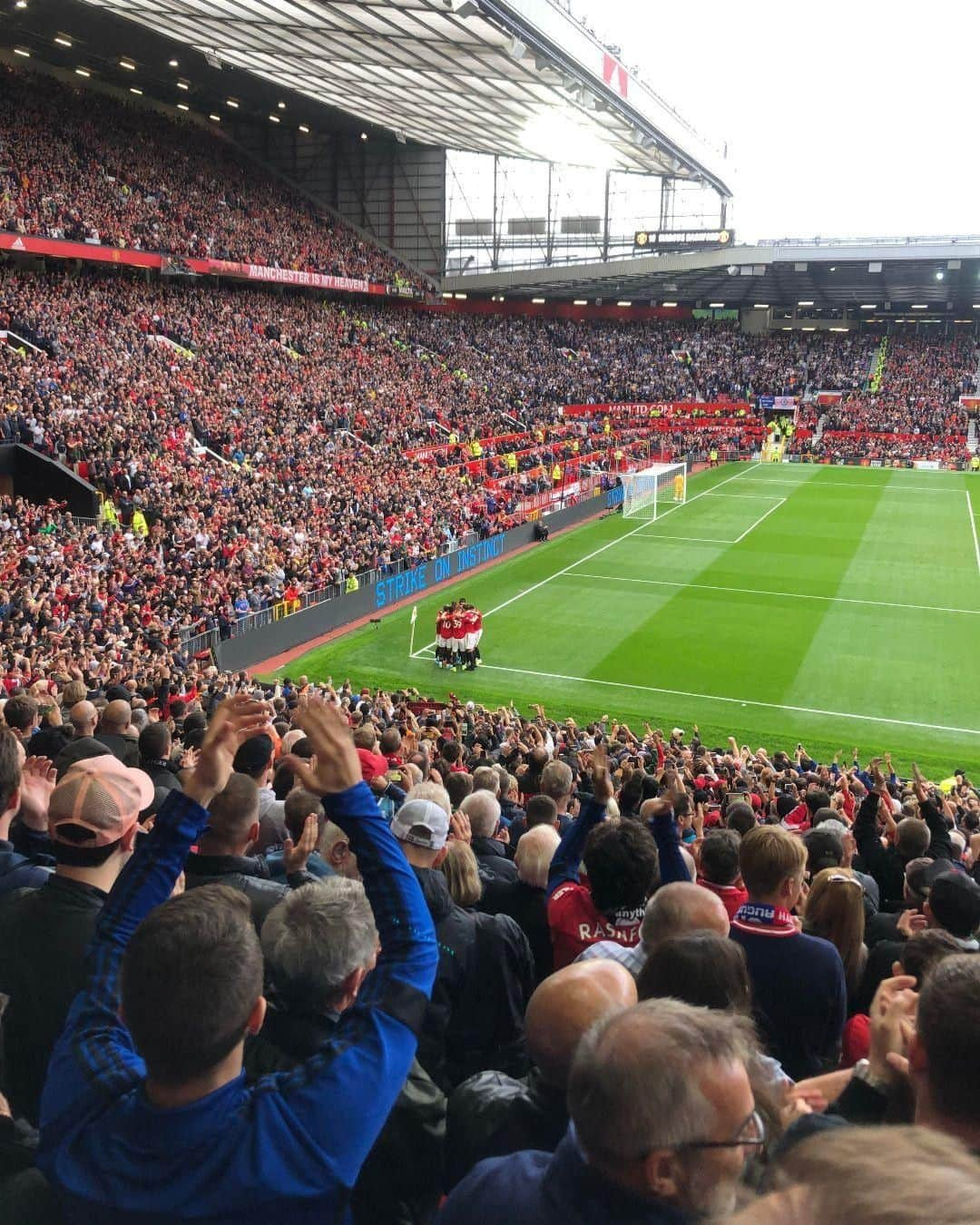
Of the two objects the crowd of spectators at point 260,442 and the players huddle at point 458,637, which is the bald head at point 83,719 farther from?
the players huddle at point 458,637

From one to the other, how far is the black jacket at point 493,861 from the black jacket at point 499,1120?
2.83 meters

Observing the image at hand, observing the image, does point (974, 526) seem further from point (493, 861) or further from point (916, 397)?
point (493, 861)

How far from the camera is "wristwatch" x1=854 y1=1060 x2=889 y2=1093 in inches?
110

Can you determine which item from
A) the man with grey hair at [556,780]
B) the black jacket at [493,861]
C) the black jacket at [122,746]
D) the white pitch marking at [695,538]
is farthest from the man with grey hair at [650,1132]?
the white pitch marking at [695,538]

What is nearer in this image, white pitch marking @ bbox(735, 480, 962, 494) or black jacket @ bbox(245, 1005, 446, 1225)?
black jacket @ bbox(245, 1005, 446, 1225)

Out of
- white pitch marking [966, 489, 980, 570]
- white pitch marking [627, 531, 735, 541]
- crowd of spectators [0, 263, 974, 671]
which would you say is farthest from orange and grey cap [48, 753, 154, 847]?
white pitch marking [627, 531, 735, 541]

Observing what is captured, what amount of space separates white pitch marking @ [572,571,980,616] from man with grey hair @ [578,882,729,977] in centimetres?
2898

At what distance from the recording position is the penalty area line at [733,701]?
22.0 metres

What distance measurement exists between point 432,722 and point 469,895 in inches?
488

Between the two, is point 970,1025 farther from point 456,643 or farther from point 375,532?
point 375,532

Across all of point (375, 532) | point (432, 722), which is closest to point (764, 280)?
point (375, 532)

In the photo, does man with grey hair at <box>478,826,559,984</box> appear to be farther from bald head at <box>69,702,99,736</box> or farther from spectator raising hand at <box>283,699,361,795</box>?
bald head at <box>69,702,99,736</box>

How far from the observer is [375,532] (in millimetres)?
32812

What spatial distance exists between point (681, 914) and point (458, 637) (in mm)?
21600
